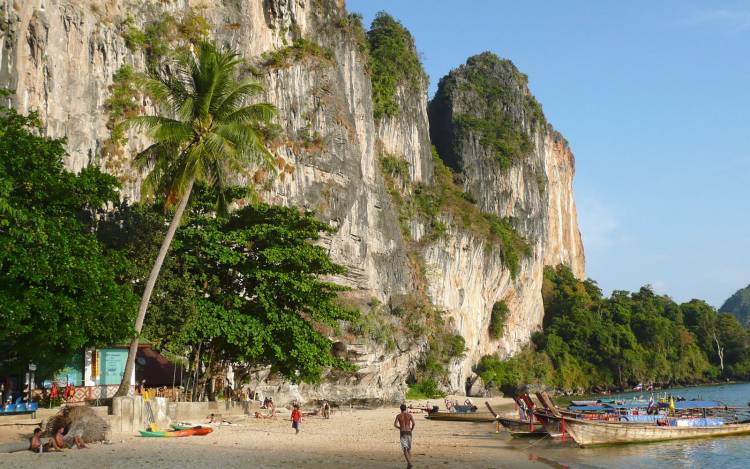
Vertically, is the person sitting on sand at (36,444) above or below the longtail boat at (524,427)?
above

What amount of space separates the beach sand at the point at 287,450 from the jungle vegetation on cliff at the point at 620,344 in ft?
145

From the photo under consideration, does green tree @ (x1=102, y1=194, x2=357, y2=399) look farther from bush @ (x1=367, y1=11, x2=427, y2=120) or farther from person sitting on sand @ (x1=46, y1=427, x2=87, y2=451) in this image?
bush @ (x1=367, y1=11, x2=427, y2=120)

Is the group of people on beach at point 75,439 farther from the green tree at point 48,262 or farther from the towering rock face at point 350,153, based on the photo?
the towering rock face at point 350,153

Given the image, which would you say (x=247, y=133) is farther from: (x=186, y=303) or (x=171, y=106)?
(x=186, y=303)

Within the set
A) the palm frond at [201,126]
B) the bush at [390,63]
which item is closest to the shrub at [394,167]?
the bush at [390,63]

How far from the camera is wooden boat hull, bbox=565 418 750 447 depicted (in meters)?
22.8

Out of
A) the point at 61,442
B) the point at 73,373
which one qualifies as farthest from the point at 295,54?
the point at 61,442

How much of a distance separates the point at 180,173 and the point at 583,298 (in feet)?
258

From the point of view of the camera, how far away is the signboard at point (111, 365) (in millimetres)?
26969

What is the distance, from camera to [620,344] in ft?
269

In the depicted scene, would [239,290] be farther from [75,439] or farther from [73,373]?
[75,439]

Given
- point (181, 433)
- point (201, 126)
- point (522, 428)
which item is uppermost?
point (201, 126)

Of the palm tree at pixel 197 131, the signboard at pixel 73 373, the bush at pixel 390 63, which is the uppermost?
the bush at pixel 390 63

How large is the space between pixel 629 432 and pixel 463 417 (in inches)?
408
